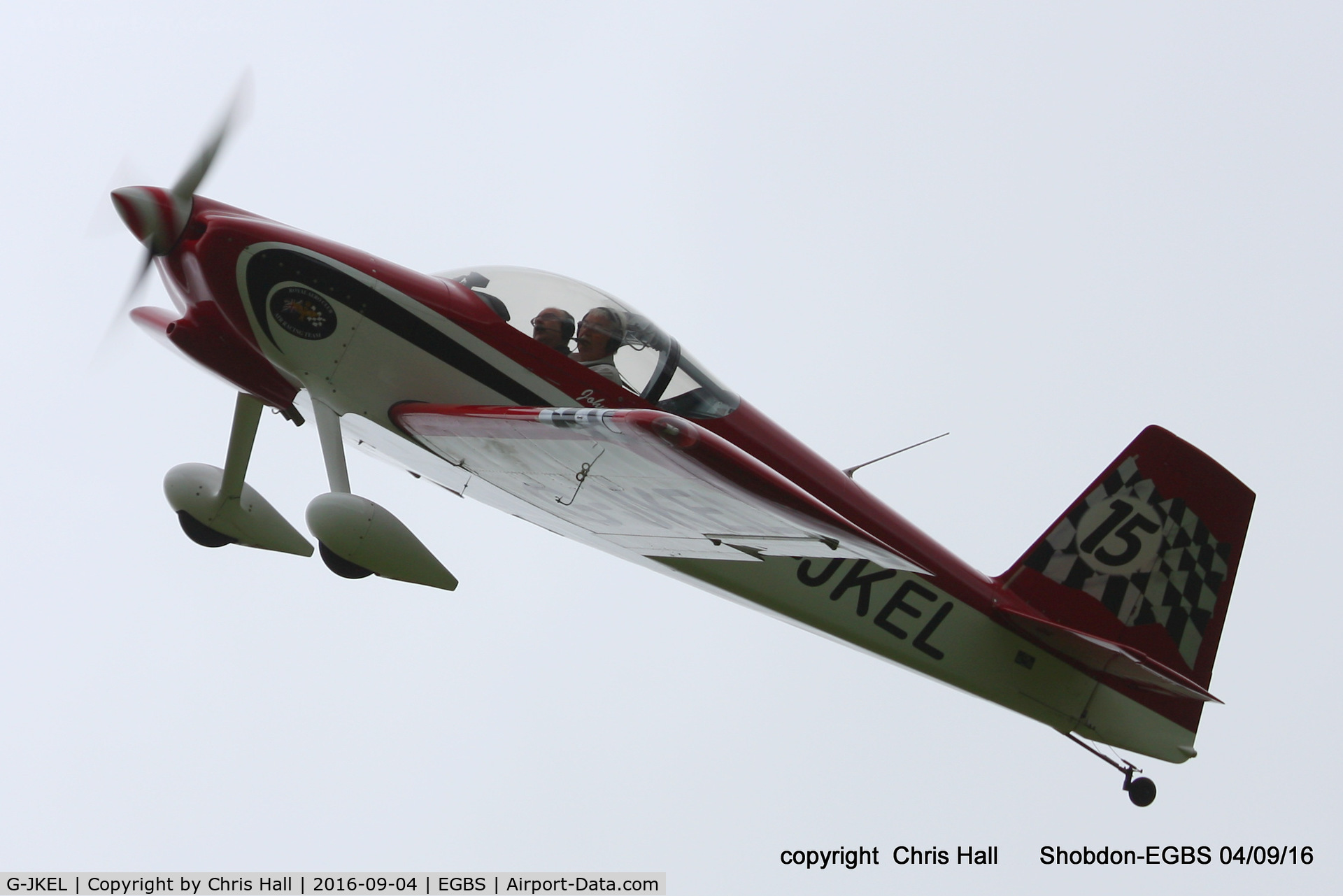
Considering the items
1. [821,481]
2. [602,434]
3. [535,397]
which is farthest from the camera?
[821,481]

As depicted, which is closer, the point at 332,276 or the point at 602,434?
the point at 602,434

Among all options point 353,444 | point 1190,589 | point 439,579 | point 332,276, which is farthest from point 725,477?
point 1190,589

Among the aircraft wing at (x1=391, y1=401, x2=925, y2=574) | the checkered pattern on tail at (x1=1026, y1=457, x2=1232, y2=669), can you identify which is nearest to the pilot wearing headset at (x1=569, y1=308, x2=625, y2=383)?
the aircraft wing at (x1=391, y1=401, x2=925, y2=574)

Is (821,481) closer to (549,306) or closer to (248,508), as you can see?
(549,306)

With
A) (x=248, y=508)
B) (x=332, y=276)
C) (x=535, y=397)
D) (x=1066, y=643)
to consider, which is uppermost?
(x=332, y=276)

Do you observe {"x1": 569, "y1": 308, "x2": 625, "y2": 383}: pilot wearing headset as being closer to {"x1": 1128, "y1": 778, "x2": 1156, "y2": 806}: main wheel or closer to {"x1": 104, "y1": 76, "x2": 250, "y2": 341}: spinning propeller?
{"x1": 104, "y1": 76, "x2": 250, "y2": 341}: spinning propeller

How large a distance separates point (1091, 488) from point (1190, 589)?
1.03m

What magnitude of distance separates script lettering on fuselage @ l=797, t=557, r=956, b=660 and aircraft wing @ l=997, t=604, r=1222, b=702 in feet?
1.76

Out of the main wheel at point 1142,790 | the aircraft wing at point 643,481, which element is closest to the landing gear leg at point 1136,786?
the main wheel at point 1142,790

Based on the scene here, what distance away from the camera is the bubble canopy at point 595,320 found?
753 cm

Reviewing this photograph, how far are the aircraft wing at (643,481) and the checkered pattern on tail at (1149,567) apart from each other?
8.66 feet

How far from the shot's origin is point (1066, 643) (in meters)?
8.59

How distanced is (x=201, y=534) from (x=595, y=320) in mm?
2814

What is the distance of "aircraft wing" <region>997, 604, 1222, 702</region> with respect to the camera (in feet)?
25.0
